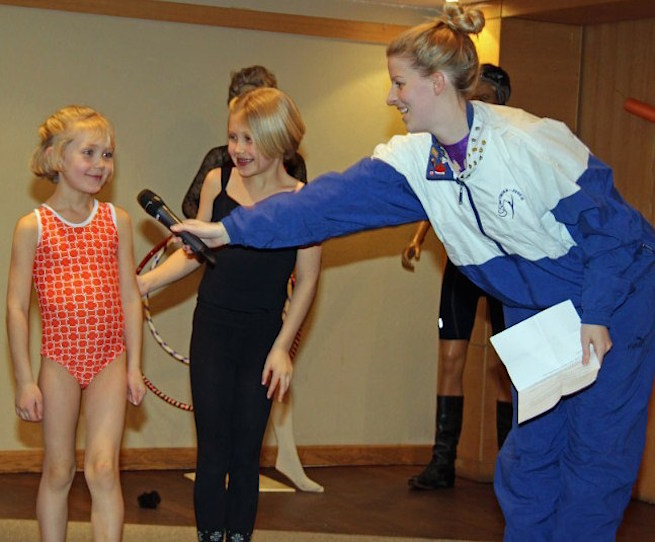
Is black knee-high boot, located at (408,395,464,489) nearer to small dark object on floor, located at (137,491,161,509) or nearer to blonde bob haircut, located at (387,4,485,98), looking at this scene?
small dark object on floor, located at (137,491,161,509)

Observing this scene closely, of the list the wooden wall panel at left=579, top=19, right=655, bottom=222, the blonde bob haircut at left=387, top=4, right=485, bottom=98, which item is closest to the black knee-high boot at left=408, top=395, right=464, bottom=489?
the wooden wall panel at left=579, top=19, right=655, bottom=222

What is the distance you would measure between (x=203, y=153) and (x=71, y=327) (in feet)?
6.83

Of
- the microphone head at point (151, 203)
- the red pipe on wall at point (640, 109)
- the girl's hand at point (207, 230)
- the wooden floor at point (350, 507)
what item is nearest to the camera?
the girl's hand at point (207, 230)

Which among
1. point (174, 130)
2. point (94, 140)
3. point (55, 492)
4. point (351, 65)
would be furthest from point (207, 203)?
point (351, 65)

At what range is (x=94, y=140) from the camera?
3.65 meters

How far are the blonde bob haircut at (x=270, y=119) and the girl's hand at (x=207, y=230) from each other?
2.00 feet

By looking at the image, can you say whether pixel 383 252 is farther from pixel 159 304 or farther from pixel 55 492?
pixel 55 492

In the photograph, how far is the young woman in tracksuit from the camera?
2.96m

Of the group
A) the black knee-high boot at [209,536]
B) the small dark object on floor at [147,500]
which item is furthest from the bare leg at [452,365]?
the black knee-high boot at [209,536]

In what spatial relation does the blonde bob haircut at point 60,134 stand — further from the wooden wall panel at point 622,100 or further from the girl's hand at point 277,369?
the wooden wall panel at point 622,100

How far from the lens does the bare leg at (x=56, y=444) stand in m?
3.57

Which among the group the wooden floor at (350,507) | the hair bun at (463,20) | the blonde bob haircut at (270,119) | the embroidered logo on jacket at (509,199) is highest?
the hair bun at (463,20)

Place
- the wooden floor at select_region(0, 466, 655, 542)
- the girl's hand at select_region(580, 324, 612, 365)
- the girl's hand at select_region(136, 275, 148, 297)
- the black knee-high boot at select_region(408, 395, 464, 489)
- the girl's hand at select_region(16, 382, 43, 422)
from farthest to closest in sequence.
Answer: the black knee-high boot at select_region(408, 395, 464, 489) < the wooden floor at select_region(0, 466, 655, 542) < the girl's hand at select_region(136, 275, 148, 297) < the girl's hand at select_region(16, 382, 43, 422) < the girl's hand at select_region(580, 324, 612, 365)

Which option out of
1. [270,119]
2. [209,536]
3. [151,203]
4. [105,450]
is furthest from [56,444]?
[270,119]
